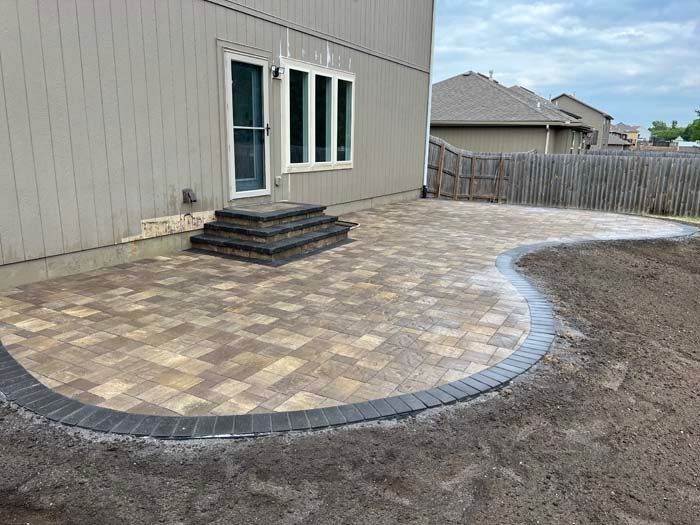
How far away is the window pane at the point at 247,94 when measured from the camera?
671cm

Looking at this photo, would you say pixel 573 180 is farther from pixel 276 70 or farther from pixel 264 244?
pixel 264 244

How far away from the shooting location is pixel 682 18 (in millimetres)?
17047

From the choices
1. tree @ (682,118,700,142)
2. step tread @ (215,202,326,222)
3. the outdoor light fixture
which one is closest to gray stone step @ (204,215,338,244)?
step tread @ (215,202,326,222)

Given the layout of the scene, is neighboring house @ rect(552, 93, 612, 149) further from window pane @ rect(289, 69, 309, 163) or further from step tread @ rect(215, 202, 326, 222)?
step tread @ rect(215, 202, 326, 222)

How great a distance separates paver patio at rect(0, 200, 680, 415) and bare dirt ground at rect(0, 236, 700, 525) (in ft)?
1.17

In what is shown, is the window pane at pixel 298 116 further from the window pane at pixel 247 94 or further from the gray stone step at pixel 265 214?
the gray stone step at pixel 265 214

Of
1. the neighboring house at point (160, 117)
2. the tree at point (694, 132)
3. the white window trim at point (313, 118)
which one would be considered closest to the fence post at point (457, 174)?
the neighboring house at point (160, 117)

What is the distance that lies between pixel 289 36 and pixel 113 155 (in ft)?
11.9

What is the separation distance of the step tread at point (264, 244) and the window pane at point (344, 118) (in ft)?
10.1

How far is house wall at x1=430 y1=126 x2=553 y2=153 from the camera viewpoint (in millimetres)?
19031

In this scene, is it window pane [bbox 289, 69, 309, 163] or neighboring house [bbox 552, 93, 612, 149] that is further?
neighboring house [bbox 552, 93, 612, 149]

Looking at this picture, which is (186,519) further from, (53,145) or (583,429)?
(53,145)

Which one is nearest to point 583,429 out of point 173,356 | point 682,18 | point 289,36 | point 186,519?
point 186,519

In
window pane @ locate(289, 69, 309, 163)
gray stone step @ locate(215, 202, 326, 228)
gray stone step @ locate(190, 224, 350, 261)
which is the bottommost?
gray stone step @ locate(190, 224, 350, 261)
